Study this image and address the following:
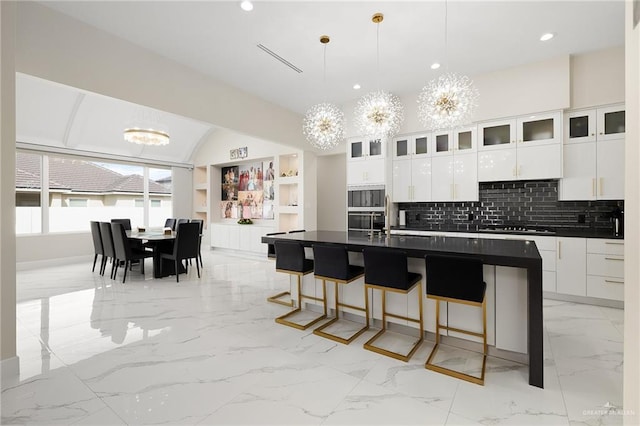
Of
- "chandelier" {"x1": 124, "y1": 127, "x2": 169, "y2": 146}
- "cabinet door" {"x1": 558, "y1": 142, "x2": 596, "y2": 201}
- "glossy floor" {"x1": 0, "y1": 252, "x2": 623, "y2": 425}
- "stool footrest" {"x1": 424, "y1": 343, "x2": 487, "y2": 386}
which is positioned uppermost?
"chandelier" {"x1": 124, "y1": 127, "x2": 169, "y2": 146}

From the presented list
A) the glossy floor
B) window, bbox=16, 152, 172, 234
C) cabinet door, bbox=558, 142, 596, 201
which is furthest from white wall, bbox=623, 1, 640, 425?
window, bbox=16, 152, 172, 234

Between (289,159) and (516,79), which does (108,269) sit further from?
(516,79)

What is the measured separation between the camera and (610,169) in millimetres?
3840

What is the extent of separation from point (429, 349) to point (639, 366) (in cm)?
167

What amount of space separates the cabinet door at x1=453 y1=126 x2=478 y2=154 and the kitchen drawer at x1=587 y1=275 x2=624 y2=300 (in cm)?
239

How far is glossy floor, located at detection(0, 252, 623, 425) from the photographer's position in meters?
1.79

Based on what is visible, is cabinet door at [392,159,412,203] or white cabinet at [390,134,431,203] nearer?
white cabinet at [390,134,431,203]

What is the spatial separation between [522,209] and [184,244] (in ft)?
19.1

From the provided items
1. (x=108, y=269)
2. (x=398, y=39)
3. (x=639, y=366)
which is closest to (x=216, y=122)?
(x=398, y=39)

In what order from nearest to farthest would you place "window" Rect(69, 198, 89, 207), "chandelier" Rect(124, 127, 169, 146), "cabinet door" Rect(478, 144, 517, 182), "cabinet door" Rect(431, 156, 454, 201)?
"cabinet door" Rect(478, 144, 517, 182) → "cabinet door" Rect(431, 156, 454, 201) → "chandelier" Rect(124, 127, 169, 146) → "window" Rect(69, 198, 89, 207)

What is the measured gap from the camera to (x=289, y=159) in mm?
7645

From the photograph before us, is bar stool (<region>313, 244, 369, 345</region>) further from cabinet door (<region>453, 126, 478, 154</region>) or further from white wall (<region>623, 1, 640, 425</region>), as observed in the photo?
cabinet door (<region>453, 126, 478, 154</region>)

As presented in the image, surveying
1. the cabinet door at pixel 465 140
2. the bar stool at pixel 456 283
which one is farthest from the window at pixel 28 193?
the cabinet door at pixel 465 140

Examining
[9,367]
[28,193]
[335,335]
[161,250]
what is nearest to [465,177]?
[335,335]
